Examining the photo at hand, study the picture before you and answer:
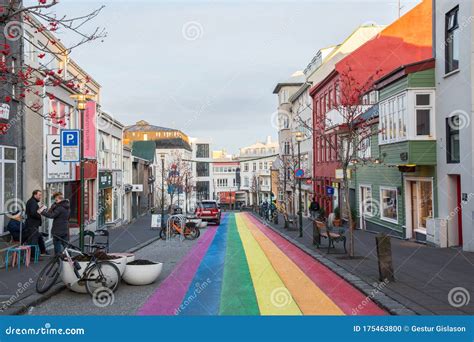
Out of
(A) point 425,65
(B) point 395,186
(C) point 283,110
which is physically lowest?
(B) point 395,186

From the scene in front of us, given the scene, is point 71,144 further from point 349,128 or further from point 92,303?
point 349,128

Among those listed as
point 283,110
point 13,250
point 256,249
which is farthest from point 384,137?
point 283,110

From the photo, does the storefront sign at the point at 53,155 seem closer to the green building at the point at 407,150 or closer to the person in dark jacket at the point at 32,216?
the person in dark jacket at the point at 32,216

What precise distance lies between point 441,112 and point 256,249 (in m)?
8.18

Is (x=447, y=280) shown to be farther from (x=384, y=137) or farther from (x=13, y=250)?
(x=384, y=137)

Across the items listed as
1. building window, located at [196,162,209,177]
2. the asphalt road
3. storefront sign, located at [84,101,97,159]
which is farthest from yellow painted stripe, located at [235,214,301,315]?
building window, located at [196,162,209,177]

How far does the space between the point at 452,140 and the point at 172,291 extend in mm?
12040

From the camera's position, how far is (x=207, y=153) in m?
118

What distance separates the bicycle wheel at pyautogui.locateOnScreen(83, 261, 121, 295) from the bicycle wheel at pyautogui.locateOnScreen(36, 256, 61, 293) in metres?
0.73

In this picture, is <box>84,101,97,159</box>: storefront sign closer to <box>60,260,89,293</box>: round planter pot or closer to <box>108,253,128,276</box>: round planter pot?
<box>108,253,128,276</box>: round planter pot

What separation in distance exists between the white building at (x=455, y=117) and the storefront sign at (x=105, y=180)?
19.3m

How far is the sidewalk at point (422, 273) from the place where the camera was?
27.2 feet

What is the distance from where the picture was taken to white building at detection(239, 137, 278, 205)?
9344 cm

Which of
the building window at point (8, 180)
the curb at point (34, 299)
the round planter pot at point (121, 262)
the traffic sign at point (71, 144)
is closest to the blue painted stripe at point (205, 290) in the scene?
the round planter pot at point (121, 262)
